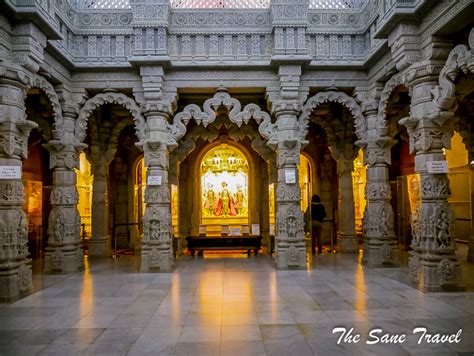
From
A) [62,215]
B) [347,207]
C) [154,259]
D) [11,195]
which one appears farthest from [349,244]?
[11,195]

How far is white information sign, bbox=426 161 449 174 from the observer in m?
6.36

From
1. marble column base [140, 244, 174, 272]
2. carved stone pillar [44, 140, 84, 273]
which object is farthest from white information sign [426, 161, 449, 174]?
carved stone pillar [44, 140, 84, 273]

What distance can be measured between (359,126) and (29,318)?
7.29m

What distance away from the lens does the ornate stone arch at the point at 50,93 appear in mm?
7021

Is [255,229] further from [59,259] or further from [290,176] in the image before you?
[59,259]

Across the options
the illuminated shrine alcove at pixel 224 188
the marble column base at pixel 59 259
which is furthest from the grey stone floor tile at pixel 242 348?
the illuminated shrine alcove at pixel 224 188

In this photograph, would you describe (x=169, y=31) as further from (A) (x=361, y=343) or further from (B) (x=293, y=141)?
(A) (x=361, y=343)

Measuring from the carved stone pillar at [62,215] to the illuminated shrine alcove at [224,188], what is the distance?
5858 mm

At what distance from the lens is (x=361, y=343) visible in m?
4.18

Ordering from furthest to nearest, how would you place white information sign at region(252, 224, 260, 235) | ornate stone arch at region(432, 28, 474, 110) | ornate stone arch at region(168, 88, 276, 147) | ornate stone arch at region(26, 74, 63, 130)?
white information sign at region(252, 224, 260, 235)
ornate stone arch at region(168, 88, 276, 147)
ornate stone arch at region(26, 74, 63, 130)
ornate stone arch at region(432, 28, 474, 110)

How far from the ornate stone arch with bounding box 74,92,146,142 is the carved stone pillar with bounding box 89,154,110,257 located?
235 centimetres

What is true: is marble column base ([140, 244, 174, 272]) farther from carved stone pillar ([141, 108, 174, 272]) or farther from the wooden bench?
the wooden bench

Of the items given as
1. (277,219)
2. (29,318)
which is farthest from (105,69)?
(29,318)

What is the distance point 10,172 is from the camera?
6238 mm
